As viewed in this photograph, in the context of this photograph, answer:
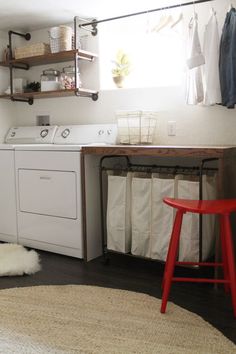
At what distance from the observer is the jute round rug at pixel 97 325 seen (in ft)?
5.41

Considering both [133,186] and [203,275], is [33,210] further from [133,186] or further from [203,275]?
[203,275]

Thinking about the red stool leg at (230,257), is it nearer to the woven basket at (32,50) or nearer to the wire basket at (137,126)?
the wire basket at (137,126)

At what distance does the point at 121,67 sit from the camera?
10.4ft

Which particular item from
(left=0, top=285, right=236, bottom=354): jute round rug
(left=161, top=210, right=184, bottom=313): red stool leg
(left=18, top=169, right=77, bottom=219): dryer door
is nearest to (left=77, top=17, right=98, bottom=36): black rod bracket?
(left=18, top=169, right=77, bottom=219): dryer door

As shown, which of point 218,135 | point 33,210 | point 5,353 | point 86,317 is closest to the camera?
point 5,353

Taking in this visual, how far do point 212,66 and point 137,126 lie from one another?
0.71 m

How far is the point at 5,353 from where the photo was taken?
1.60 m

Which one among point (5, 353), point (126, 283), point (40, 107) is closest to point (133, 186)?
point (126, 283)

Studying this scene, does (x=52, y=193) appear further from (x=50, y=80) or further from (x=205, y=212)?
(x=205, y=212)

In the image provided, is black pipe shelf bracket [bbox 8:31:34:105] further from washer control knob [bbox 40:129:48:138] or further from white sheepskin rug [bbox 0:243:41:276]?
white sheepskin rug [bbox 0:243:41:276]

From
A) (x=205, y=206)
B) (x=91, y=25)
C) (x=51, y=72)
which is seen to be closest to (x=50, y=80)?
(x=51, y=72)

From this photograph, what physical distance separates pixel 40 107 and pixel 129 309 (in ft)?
8.00

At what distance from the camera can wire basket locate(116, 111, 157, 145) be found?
2838 mm

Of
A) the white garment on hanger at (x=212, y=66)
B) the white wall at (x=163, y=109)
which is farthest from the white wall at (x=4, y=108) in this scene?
the white garment on hanger at (x=212, y=66)
